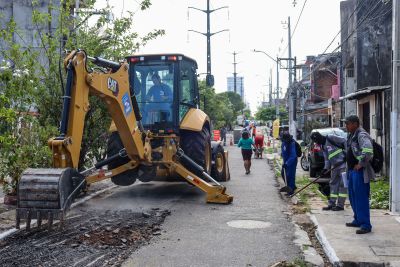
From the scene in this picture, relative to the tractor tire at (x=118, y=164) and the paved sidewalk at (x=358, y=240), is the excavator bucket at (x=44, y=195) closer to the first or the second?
the paved sidewalk at (x=358, y=240)

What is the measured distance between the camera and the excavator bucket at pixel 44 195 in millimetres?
6484

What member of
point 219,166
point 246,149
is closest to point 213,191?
point 219,166

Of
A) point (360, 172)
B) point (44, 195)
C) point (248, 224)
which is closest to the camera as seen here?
point (44, 195)

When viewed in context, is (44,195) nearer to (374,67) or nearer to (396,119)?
(396,119)

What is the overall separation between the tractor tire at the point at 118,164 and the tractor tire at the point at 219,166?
316cm

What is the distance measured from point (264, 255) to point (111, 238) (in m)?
2.29

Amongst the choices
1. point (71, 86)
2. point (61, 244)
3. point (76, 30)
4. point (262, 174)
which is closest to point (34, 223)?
point (61, 244)

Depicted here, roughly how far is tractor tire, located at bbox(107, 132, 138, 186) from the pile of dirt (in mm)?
2067

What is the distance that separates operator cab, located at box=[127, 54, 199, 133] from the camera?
10852 mm

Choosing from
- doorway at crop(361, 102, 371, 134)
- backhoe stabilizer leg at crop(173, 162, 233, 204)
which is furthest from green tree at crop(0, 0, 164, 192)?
doorway at crop(361, 102, 371, 134)

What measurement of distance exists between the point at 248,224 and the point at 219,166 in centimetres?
571

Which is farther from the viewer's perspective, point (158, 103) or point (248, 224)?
point (158, 103)

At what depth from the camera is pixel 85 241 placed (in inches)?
270

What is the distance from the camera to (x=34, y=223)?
7.93 metres
